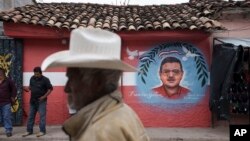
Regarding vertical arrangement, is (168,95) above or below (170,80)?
below

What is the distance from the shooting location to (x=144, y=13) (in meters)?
12.8

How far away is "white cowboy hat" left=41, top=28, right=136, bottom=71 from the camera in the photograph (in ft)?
6.65

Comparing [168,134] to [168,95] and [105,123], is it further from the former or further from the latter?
[105,123]

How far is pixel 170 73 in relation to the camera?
11375 mm

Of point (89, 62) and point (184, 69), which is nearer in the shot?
point (89, 62)

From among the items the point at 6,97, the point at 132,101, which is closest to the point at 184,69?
the point at 132,101

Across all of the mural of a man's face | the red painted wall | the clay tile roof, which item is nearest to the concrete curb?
the red painted wall

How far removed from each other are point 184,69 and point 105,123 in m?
9.58

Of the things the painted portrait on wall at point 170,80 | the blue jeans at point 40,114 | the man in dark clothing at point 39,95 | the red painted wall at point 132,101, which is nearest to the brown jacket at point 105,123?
the man in dark clothing at point 39,95

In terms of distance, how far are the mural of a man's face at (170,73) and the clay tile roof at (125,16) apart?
1.10 m

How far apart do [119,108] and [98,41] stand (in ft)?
1.12

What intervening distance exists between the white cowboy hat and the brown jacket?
176 millimetres

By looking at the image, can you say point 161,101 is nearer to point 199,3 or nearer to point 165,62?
point 165,62

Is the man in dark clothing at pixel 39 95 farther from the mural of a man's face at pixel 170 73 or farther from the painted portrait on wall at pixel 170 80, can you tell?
the mural of a man's face at pixel 170 73
